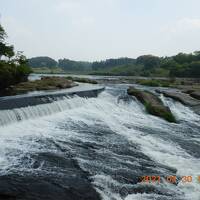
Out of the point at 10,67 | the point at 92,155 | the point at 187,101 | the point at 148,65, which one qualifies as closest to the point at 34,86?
the point at 10,67

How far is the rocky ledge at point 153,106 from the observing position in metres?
15.4

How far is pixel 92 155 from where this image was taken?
26.7 feet

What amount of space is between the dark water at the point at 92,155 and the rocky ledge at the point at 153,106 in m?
0.96

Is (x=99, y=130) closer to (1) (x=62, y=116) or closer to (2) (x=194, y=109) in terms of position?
(1) (x=62, y=116)

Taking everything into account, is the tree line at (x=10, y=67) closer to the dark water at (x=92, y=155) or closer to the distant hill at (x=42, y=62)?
the dark water at (x=92, y=155)

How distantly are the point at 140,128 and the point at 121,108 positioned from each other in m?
5.26

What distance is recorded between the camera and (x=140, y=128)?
40.5ft

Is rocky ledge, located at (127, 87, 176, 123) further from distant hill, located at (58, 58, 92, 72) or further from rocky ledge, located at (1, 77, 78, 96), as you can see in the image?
distant hill, located at (58, 58, 92, 72)

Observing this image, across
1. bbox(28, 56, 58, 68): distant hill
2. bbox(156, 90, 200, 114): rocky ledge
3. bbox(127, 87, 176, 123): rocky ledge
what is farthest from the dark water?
bbox(28, 56, 58, 68): distant hill

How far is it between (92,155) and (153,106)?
949 centimetres

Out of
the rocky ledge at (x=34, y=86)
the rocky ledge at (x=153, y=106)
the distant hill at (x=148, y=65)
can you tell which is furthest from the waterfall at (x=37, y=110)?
the distant hill at (x=148, y=65)

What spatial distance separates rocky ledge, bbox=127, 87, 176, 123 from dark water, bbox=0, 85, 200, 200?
3.14 feet

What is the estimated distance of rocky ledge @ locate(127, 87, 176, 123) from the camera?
50.4 feet

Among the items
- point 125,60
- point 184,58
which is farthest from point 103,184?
point 125,60
